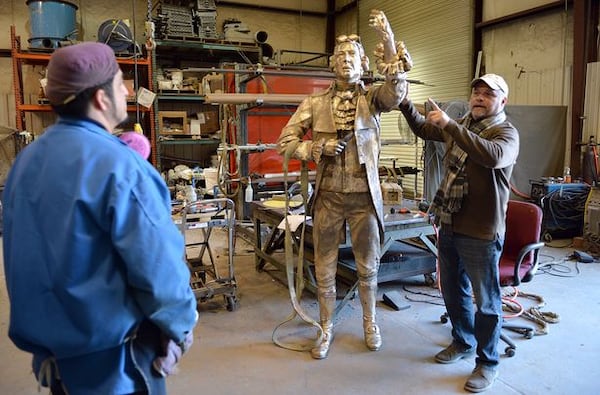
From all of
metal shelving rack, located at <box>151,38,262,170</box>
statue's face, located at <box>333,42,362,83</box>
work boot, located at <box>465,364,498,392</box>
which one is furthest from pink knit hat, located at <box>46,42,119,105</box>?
metal shelving rack, located at <box>151,38,262,170</box>

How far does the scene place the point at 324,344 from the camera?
2746 millimetres

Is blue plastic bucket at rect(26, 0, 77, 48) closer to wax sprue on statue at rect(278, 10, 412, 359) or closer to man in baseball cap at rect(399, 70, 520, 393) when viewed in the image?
wax sprue on statue at rect(278, 10, 412, 359)

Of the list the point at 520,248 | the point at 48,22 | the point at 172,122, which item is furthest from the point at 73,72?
the point at 172,122

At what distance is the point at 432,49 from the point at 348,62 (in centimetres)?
548

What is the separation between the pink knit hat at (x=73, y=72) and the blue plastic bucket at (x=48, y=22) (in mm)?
6869

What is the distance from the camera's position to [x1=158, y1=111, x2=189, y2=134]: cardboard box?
7.80 metres

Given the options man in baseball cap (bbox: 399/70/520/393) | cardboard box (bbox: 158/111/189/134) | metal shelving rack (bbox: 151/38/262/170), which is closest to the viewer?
man in baseball cap (bbox: 399/70/520/393)

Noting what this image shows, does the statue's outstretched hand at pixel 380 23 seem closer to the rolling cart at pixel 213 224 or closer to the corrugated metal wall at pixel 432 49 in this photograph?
the rolling cart at pixel 213 224

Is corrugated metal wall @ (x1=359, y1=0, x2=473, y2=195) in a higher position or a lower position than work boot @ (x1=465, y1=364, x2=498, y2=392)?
higher

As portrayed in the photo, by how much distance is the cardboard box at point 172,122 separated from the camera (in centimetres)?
780

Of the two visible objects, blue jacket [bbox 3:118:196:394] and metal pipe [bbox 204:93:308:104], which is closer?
blue jacket [bbox 3:118:196:394]

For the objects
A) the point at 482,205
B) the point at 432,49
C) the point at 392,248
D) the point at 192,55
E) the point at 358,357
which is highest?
the point at 192,55

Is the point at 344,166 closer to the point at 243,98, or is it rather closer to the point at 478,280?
the point at 478,280

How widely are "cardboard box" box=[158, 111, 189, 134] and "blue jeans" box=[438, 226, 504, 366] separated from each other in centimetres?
622
